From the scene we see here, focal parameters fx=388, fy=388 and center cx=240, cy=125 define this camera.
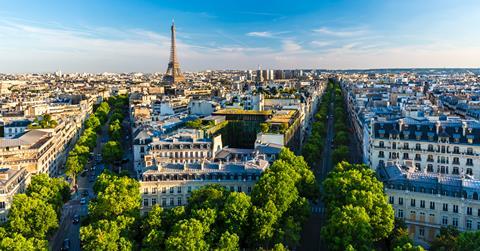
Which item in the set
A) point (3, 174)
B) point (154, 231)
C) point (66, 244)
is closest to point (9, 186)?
point (3, 174)

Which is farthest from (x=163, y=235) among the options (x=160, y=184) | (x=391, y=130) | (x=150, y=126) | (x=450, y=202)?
(x=150, y=126)

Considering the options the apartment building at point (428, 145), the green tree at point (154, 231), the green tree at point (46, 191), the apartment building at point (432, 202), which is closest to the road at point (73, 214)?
the green tree at point (46, 191)

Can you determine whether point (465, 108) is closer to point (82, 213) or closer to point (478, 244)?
point (478, 244)

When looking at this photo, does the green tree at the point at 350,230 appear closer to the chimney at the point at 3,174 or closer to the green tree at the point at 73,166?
the chimney at the point at 3,174

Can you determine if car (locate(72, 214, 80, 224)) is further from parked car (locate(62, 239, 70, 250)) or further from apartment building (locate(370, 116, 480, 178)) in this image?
apartment building (locate(370, 116, 480, 178))

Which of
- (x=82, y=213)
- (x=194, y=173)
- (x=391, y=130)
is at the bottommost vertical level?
(x=82, y=213)

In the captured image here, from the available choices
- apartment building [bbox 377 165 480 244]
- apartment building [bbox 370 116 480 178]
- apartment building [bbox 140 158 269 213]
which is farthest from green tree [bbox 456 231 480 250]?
apartment building [bbox 140 158 269 213]

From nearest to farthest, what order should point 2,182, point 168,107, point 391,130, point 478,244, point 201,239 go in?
1. point 478,244
2. point 201,239
3. point 2,182
4. point 391,130
5. point 168,107
